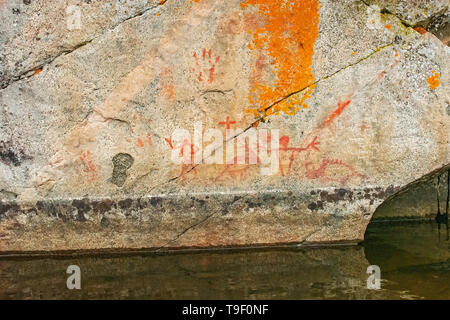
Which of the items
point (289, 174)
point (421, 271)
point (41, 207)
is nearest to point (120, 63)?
point (41, 207)

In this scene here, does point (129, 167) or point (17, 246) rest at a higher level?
point (129, 167)

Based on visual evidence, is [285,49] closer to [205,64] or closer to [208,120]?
[205,64]

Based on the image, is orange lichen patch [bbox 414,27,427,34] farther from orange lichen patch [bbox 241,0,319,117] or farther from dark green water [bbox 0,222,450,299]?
dark green water [bbox 0,222,450,299]

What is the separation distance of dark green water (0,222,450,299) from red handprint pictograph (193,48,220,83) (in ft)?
3.32

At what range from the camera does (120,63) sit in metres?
3.41

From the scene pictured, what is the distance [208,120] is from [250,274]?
0.89m

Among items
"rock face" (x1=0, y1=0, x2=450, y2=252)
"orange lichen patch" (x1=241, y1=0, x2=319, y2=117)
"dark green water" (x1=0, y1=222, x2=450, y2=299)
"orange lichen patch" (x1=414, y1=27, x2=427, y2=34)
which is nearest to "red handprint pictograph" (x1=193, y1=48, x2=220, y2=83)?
"rock face" (x1=0, y1=0, x2=450, y2=252)

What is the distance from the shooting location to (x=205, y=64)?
3.43 metres

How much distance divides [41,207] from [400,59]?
85.9 inches

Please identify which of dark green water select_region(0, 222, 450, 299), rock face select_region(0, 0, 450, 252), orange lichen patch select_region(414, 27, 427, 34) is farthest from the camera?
orange lichen patch select_region(414, 27, 427, 34)

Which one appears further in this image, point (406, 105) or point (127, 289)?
point (406, 105)

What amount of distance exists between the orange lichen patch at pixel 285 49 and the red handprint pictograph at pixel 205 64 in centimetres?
23

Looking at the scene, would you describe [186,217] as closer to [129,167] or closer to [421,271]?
[129,167]

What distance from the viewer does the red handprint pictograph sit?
135 inches
